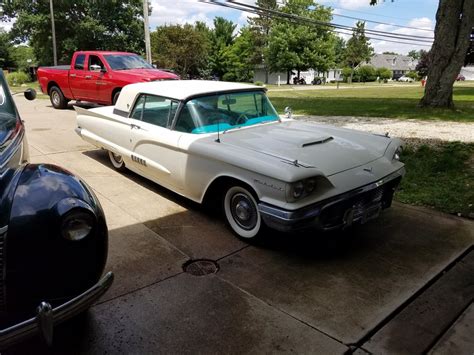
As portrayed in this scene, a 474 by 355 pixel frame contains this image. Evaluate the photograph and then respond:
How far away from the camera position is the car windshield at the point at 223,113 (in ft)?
14.1

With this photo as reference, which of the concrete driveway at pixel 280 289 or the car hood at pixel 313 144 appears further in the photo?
the car hood at pixel 313 144

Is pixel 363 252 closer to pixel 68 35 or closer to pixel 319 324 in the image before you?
pixel 319 324

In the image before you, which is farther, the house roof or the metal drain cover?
the house roof

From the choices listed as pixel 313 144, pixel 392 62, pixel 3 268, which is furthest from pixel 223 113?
pixel 392 62

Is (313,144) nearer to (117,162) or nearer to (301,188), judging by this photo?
(301,188)

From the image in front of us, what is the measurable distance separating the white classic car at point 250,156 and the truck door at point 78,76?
601 cm

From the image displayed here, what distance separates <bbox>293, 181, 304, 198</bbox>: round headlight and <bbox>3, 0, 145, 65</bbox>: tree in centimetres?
3309

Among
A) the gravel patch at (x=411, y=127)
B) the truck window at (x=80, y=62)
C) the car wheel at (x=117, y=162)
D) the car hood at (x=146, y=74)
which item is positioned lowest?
the car wheel at (x=117, y=162)

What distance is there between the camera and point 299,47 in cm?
5000

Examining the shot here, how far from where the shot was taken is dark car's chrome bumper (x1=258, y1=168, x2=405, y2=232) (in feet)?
10.3

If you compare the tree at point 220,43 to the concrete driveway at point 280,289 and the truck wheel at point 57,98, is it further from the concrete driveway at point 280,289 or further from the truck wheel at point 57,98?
the concrete driveway at point 280,289

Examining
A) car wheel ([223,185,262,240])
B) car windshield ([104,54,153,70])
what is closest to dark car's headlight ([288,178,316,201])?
car wheel ([223,185,262,240])

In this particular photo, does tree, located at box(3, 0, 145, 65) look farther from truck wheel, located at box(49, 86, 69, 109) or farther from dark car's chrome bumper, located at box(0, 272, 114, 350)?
dark car's chrome bumper, located at box(0, 272, 114, 350)

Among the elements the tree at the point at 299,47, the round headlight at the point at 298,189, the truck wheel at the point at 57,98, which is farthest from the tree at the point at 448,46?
the tree at the point at 299,47
